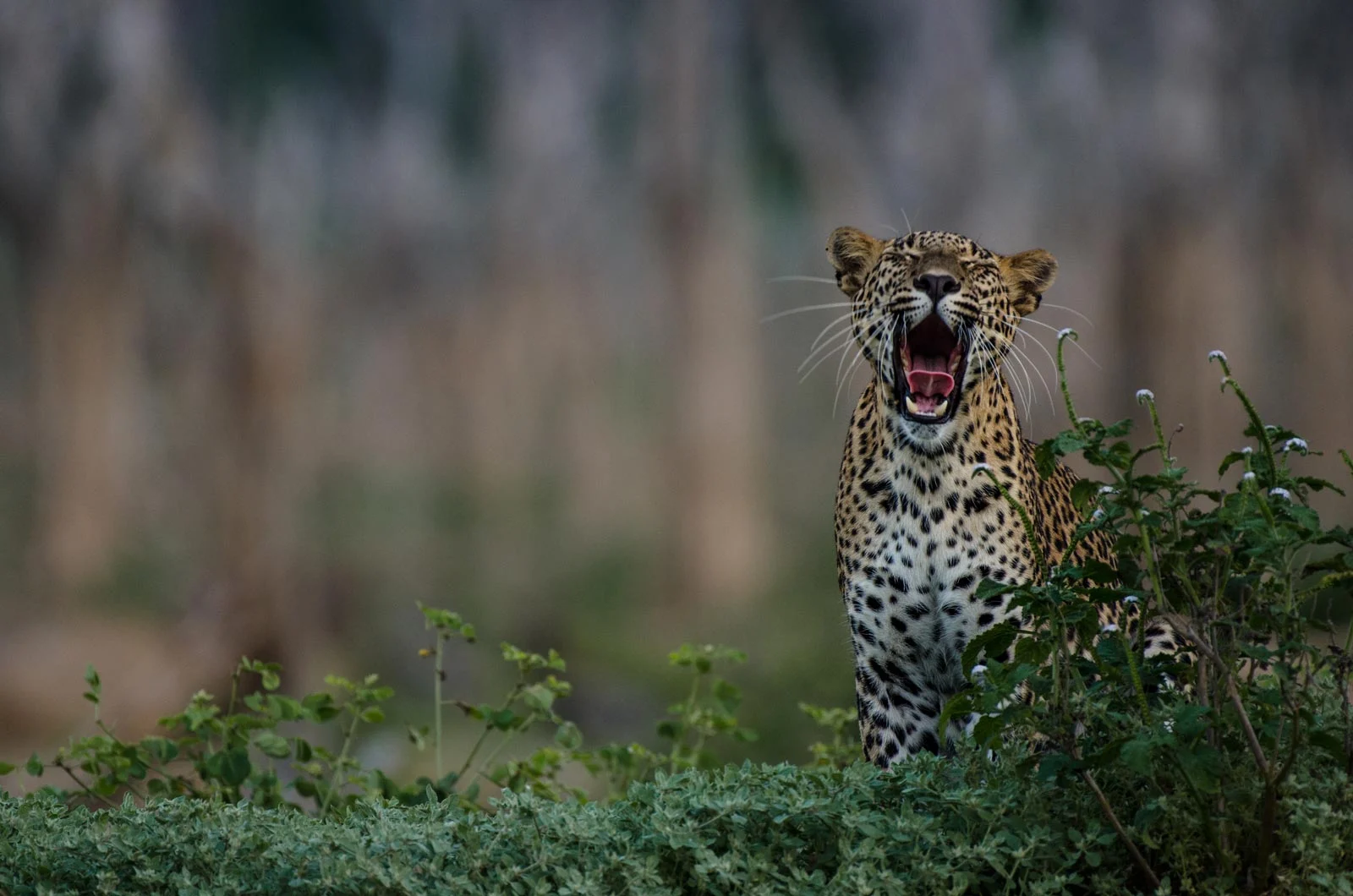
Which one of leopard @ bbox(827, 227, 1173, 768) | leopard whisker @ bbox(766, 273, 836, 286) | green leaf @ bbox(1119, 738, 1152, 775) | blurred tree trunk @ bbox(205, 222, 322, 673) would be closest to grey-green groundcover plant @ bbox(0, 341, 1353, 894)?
green leaf @ bbox(1119, 738, 1152, 775)

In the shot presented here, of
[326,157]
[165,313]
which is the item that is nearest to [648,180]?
[326,157]

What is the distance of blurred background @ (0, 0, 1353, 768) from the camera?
26.4 ft

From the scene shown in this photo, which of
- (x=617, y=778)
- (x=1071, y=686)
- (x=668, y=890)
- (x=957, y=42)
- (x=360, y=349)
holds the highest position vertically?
(x=957, y=42)

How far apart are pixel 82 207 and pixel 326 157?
1270 mm

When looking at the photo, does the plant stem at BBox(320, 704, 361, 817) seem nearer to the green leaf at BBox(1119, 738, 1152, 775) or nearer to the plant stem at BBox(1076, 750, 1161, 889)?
the plant stem at BBox(1076, 750, 1161, 889)

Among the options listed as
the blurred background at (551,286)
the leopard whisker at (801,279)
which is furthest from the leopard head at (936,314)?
the blurred background at (551,286)

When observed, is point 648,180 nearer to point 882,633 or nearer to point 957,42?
point 957,42

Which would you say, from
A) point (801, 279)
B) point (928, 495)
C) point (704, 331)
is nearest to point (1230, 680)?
point (928, 495)

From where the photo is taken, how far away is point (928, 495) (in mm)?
4230

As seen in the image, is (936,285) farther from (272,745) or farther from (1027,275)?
(272,745)

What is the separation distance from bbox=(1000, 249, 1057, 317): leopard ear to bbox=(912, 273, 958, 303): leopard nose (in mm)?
356

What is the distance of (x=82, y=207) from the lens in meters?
8.09

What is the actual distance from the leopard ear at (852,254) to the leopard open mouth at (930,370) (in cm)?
29

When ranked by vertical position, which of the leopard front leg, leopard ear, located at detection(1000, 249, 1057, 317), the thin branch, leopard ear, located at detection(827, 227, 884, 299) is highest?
leopard ear, located at detection(827, 227, 884, 299)
